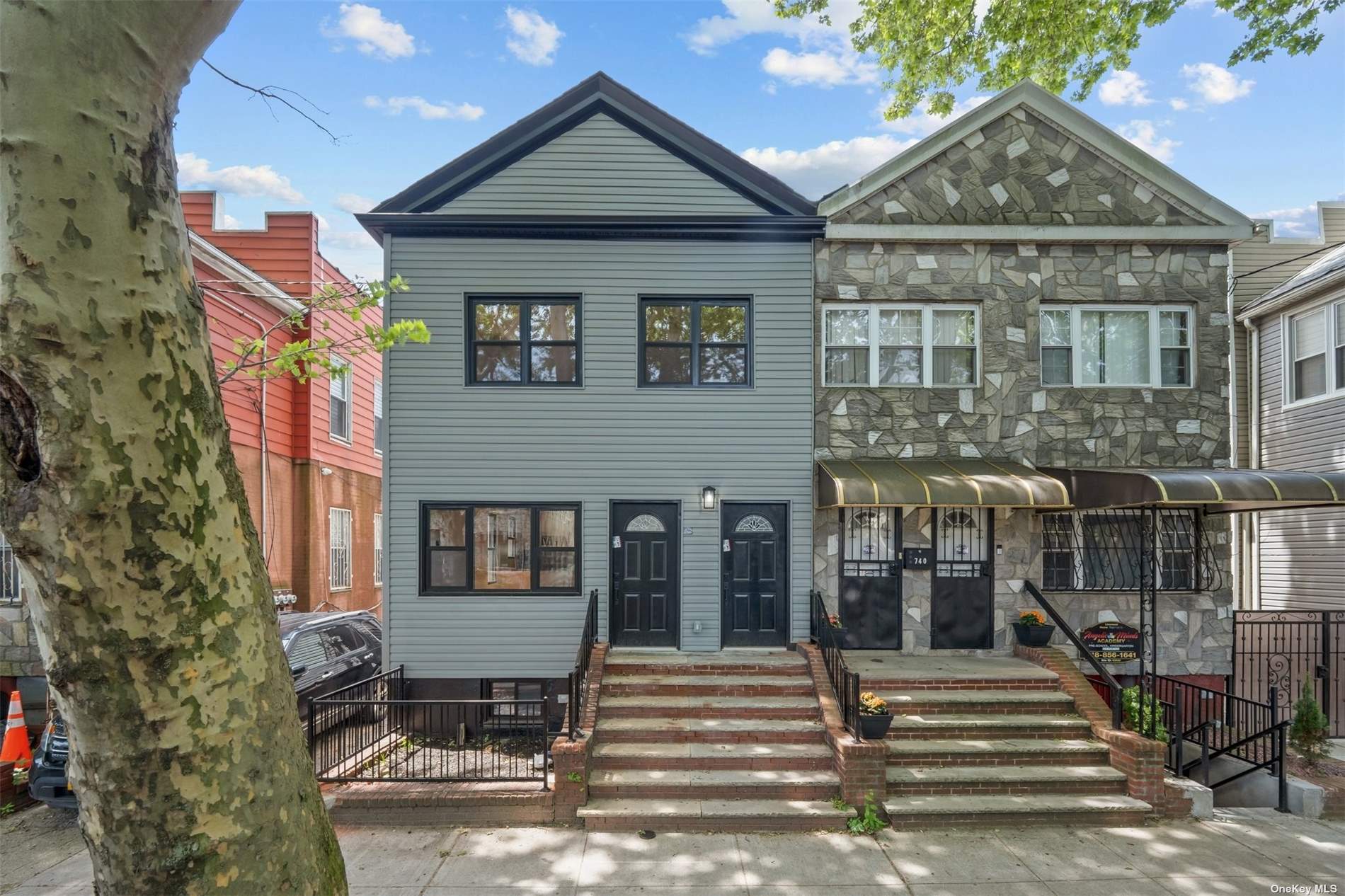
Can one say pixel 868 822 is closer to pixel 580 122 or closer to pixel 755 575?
pixel 755 575

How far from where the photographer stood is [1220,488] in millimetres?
8141

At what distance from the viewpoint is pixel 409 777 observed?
7379 mm

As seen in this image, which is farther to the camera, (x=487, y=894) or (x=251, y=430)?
(x=251, y=430)

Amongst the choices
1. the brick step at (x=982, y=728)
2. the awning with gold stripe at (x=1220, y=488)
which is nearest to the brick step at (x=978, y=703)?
the brick step at (x=982, y=728)

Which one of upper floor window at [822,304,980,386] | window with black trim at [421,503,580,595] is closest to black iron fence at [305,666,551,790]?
window with black trim at [421,503,580,595]

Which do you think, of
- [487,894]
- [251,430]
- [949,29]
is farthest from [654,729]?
[949,29]

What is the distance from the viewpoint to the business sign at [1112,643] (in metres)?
9.81

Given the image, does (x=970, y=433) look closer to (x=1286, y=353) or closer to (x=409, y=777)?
(x=1286, y=353)

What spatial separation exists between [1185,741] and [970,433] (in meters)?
4.90

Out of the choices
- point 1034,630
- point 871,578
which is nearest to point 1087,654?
point 1034,630

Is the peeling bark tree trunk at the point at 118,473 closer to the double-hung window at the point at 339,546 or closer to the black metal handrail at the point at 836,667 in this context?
the black metal handrail at the point at 836,667

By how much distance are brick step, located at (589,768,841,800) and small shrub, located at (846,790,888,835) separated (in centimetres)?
36

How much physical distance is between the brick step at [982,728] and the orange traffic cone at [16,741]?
9.87 metres

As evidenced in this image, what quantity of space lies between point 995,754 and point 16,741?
36.3 feet
